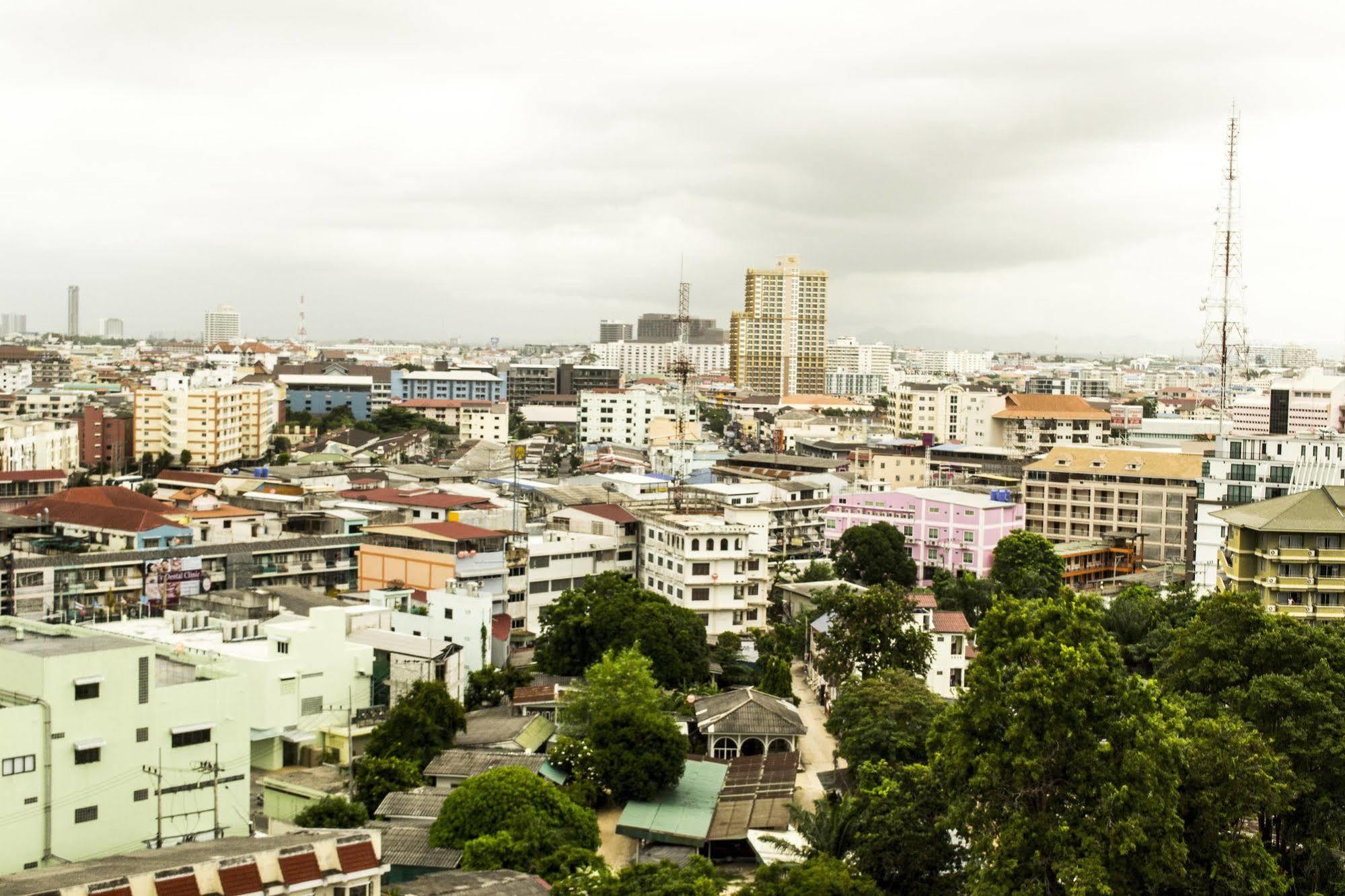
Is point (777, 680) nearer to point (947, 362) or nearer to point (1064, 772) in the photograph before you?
point (1064, 772)

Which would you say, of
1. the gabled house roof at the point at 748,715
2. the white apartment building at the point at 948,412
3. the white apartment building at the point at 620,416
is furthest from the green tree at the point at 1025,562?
the white apartment building at the point at 620,416

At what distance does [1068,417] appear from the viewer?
137 ft

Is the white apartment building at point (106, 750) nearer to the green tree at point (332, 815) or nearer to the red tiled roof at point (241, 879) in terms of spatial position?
the green tree at point (332, 815)

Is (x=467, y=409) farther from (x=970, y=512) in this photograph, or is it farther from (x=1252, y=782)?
(x=1252, y=782)

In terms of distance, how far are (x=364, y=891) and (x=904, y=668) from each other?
334 inches

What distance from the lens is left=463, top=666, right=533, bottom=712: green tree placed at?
53.4 ft

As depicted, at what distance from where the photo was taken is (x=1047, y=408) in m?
42.3

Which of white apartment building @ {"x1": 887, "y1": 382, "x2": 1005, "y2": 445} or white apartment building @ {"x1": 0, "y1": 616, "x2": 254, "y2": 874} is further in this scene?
white apartment building @ {"x1": 887, "y1": 382, "x2": 1005, "y2": 445}

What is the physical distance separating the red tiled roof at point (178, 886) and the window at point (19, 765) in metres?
2.19

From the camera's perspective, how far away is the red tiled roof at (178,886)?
8.79 meters

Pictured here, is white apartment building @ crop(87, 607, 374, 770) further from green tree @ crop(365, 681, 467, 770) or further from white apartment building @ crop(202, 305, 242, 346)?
white apartment building @ crop(202, 305, 242, 346)

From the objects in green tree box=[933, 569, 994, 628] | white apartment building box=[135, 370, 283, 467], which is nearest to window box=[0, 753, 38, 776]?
green tree box=[933, 569, 994, 628]

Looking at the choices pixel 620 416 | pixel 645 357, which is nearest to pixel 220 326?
pixel 645 357

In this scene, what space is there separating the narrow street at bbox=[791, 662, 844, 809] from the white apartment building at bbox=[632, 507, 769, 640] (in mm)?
1375
